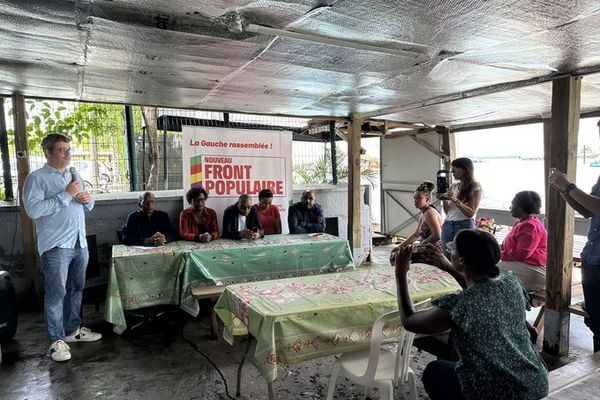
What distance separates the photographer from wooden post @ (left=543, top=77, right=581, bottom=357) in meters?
3.14

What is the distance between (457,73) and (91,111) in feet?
15.3

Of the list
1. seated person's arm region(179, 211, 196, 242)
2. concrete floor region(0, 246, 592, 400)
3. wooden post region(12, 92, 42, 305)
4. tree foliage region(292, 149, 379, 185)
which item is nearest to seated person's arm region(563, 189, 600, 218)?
concrete floor region(0, 246, 592, 400)

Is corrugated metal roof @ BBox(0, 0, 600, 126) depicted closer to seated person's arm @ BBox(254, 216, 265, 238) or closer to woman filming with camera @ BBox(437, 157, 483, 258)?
woman filming with camera @ BBox(437, 157, 483, 258)

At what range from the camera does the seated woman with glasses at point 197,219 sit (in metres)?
4.39

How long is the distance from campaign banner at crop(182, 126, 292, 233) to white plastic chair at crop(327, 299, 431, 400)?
10.0ft

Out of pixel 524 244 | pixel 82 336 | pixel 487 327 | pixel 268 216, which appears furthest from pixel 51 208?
pixel 524 244

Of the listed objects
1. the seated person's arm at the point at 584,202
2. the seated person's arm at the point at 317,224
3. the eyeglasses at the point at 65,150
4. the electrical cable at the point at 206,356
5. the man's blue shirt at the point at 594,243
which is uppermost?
the eyeglasses at the point at 65,150

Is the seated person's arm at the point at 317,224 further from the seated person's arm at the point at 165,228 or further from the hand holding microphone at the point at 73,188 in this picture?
the hand holding microphone at the point at 73,188

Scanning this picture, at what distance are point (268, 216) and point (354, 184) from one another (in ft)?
5.28

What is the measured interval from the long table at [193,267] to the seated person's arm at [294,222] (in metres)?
0.56

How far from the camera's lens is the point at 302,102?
4.68 m

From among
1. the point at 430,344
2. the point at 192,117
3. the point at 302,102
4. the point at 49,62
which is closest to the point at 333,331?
the point at 430,344

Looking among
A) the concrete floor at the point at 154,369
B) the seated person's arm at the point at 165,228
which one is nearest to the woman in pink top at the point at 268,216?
the seated person's arm at the point at 165,228

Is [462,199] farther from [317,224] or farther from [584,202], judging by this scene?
[317,224]
